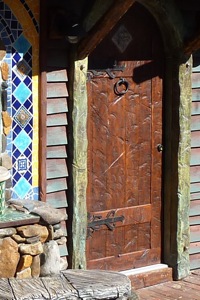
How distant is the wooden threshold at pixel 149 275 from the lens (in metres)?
6.60

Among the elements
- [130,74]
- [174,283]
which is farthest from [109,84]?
[174,283]

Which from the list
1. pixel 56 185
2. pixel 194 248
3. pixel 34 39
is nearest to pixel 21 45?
pixel 34 39

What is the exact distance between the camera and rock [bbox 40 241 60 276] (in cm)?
525

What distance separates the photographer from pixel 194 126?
22.6 ft

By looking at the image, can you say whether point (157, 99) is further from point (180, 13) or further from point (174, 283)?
point (174, 283)

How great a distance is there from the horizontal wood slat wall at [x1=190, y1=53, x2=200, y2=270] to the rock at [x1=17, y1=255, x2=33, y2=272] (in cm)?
221

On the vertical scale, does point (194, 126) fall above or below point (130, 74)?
below

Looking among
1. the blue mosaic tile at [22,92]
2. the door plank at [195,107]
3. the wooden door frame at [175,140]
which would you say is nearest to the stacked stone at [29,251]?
the blue mosaic tile at [22,92]

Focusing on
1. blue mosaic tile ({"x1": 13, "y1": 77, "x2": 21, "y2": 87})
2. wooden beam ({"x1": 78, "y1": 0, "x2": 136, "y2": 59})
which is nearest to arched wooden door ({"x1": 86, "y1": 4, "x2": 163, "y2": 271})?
wooden beam ({"x1": 78, "y1": 0, "x2": 136, "y2": 59})

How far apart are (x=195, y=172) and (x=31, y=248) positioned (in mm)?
2284

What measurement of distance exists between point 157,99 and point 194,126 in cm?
42

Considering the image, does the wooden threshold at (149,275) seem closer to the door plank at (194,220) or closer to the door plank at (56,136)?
the door plank at (194,220)

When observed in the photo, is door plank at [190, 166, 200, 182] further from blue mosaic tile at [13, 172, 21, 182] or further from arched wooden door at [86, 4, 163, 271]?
blue mosaic tile at [13, 172, 21, 182]

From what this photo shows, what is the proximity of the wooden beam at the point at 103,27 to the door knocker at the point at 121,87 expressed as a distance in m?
0.56
